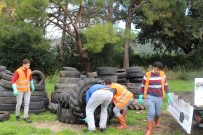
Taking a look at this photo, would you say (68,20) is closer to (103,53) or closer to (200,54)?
(103,53)

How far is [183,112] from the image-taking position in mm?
8453

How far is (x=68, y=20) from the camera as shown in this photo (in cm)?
2142

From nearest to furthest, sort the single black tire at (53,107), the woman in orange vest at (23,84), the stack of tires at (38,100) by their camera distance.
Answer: the woman in orange vest at (23,84), the stack of tires at (38,100), the single black tire at (53,107)

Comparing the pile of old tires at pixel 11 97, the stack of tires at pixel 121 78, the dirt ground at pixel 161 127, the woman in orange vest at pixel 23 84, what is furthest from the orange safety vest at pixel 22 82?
the stack of tires at pixel 121 78

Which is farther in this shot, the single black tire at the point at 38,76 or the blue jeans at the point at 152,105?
the single black tire at the point at 38,76

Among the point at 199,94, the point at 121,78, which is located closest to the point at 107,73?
the point at 121,78

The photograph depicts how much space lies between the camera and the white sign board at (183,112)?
789cm

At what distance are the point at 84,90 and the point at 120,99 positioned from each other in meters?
1.00

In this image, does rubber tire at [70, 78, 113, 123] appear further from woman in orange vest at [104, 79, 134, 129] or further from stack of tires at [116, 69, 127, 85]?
stack of tires at [116, 69, 127, 85]

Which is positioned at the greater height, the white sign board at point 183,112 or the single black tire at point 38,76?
the single black tire at point 38,76

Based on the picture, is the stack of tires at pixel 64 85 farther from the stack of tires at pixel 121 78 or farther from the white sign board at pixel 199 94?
the white sign board at pixel 199 94

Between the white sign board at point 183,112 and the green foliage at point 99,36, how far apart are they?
864cm

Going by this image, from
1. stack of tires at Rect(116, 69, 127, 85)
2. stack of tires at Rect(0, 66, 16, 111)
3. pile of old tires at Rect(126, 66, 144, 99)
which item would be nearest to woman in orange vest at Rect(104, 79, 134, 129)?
stack of tires at Rect(0, 66, 16, 111)

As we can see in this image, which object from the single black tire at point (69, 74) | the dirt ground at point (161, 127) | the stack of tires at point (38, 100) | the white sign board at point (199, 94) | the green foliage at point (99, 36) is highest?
the green foliage at point (99, 36)
